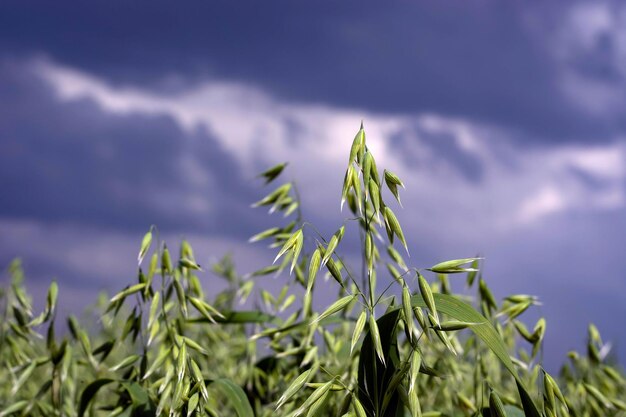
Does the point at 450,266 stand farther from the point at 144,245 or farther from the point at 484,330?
the point at 144,245

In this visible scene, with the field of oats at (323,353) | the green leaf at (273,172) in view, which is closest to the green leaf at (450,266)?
the field of oats at (323,353)

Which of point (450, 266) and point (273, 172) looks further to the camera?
point (273, 172)

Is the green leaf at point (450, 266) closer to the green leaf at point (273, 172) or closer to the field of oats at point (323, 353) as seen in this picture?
the field of oats at point (323, 353)

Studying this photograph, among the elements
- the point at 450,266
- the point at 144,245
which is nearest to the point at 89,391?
the point at 144,245

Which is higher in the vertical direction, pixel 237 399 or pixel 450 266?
pixel 450 266

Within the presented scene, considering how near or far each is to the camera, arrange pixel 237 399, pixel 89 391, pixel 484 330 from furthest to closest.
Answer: pixel 89 391 < pixel 237 399 < pixel 484 330

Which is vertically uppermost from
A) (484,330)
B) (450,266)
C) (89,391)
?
(450,266)

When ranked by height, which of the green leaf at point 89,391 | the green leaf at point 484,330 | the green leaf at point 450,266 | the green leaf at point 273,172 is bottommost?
the green leaf at point 89,391

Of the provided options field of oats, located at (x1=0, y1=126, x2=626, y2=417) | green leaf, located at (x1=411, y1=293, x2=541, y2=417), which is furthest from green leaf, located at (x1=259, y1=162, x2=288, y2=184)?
green leaf, located at (x1=411, y1=293, x2=541, y2=417)

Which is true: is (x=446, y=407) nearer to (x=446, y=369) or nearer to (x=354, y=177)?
(x=446, y=369)

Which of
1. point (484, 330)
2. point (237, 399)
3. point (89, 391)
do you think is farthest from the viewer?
point (89, 391)

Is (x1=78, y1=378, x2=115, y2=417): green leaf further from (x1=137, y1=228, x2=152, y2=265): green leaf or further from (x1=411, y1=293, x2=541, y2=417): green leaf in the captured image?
(x1=411, y1=293, x2=541, y2=417): green leaf

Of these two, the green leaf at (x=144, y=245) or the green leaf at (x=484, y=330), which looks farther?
the green leaf at (x=144, y=245)

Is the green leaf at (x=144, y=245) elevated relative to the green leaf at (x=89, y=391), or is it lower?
elevated
